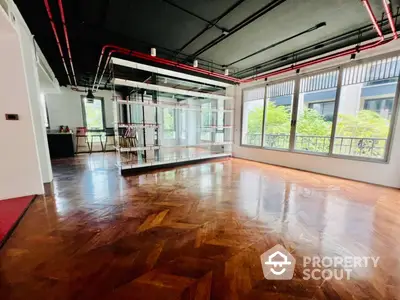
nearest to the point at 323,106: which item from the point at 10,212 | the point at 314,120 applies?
the point at 314,120

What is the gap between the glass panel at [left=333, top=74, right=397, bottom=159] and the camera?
3.50 metres

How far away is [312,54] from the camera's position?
4.21 meters

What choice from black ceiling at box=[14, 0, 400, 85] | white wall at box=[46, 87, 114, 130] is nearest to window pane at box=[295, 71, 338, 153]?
black ceiling at box=[14, 0, 400, 85]

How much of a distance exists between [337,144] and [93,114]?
28.8 ft

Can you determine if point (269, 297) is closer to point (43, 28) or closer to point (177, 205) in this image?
point (177, 205)

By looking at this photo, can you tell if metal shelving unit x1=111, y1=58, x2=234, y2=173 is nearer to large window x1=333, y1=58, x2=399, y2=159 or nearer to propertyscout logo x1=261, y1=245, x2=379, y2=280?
large window x1=333, y1=58, x2=399, y2=159

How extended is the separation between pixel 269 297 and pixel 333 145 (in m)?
4.11

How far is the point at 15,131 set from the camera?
2.65 meters

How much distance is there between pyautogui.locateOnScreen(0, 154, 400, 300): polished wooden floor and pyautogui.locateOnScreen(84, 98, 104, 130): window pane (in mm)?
5187

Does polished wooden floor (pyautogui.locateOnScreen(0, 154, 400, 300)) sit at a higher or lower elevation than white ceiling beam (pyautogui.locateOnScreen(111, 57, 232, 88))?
lower

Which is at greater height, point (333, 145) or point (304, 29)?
point (304, 29)

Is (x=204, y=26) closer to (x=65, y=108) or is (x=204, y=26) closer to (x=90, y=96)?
(x=90, y=96)

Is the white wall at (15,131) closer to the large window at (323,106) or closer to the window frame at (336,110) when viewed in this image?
the window frame at (336,110)

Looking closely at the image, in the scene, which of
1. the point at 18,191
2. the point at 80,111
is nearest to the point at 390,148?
the point at 18,191
